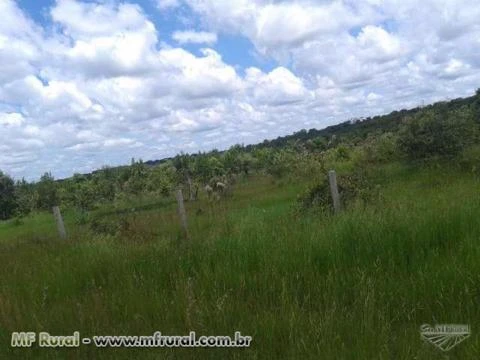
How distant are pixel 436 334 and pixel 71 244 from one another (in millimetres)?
7235

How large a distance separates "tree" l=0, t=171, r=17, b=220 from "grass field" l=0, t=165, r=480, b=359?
171 ft

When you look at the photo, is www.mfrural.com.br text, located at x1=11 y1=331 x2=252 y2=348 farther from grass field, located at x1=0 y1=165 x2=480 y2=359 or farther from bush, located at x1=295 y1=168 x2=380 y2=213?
bush, located at x1=295 y1=168 x2=380 y2=213

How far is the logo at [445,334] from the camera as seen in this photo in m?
3.48

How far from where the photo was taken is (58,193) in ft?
174

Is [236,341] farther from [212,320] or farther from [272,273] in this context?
[272,273]

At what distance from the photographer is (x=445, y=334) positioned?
3627 mm

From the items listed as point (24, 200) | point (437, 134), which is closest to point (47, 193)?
point (24, 200)

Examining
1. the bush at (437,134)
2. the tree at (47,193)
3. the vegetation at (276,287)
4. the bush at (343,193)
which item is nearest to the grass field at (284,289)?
the vegetation at (276,287)

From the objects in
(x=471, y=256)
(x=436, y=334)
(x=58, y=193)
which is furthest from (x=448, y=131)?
(x=58, y=193)

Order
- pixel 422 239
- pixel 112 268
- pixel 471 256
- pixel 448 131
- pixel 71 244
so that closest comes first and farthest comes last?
pixel 471 256, pixel 422 239, pixel 112 268, pixel 71 244, pixel 448 131

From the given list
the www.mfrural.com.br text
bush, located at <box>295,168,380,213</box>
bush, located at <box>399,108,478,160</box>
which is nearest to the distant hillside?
bush, located at <box>399,108,478,160</box>

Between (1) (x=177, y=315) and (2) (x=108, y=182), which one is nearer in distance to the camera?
(1) (x=177, y=315)

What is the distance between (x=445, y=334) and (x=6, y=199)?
58433 millimetres

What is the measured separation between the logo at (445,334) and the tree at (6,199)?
56606mm
